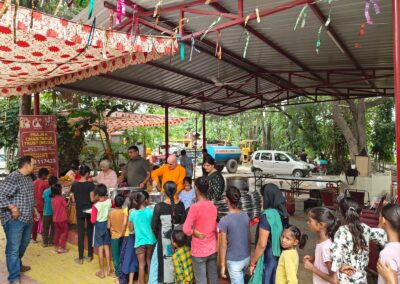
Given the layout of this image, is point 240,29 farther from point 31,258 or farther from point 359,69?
point 31,258

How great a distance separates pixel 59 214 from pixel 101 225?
1330mm

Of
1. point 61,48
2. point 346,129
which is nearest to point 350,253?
point 61,48

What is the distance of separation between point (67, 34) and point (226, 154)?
16.9 m

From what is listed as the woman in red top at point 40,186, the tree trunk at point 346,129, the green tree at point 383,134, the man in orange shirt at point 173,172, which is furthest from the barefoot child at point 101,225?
the green tree at point 383,134

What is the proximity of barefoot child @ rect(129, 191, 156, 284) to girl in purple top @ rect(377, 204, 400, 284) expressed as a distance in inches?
95.3

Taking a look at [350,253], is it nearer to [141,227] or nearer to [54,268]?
[141,227]

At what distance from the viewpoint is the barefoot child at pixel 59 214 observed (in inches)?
205

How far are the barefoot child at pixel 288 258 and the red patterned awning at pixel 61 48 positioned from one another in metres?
2.79

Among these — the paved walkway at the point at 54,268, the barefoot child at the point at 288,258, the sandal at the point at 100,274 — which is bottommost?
the paved walkway at the point at 54,268

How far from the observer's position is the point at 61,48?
12.7ft

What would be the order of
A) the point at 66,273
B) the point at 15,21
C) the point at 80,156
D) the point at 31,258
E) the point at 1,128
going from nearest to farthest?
the point at 15,21, the point at 66,273, the point at 31,258, the point at 1,128, the point at 80,156

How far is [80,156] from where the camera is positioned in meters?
10.8

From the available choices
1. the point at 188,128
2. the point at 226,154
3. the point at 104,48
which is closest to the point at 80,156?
the point at 104,48

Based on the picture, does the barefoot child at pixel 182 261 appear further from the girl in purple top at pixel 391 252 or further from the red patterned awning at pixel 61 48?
the red patterned awning at pixel 61 48
